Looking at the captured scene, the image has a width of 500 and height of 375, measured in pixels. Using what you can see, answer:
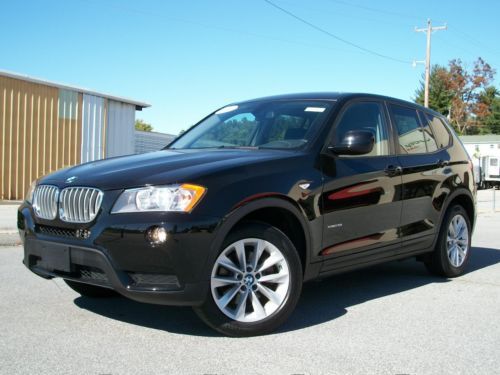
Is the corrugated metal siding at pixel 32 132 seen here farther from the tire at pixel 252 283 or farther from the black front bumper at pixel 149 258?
the tire at pixel 252 283

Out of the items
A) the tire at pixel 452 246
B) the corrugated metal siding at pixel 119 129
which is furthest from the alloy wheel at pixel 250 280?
the corrugated metal siding at pixel 119 129

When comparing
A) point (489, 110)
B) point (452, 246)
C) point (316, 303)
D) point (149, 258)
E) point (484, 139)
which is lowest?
point (316, 303)

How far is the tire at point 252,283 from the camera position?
12.5 feet

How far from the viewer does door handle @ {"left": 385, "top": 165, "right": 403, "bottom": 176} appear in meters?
5.07

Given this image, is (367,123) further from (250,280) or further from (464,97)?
(464,97)

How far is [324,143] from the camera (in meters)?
4.59

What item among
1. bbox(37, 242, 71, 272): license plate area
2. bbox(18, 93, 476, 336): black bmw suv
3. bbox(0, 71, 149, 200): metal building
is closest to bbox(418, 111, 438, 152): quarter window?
bbox(18, 93, 476, 336): black bmw suv

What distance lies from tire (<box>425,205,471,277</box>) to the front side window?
1.32 m

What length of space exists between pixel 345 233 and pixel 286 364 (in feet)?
A: 4.70

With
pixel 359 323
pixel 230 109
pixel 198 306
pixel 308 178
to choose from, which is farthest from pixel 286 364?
pixel 230 109

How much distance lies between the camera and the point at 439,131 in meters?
6.28

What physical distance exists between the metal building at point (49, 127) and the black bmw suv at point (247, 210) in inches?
535

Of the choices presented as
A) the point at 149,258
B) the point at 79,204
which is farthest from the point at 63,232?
the point at 149,258

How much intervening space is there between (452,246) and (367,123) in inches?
74.3
